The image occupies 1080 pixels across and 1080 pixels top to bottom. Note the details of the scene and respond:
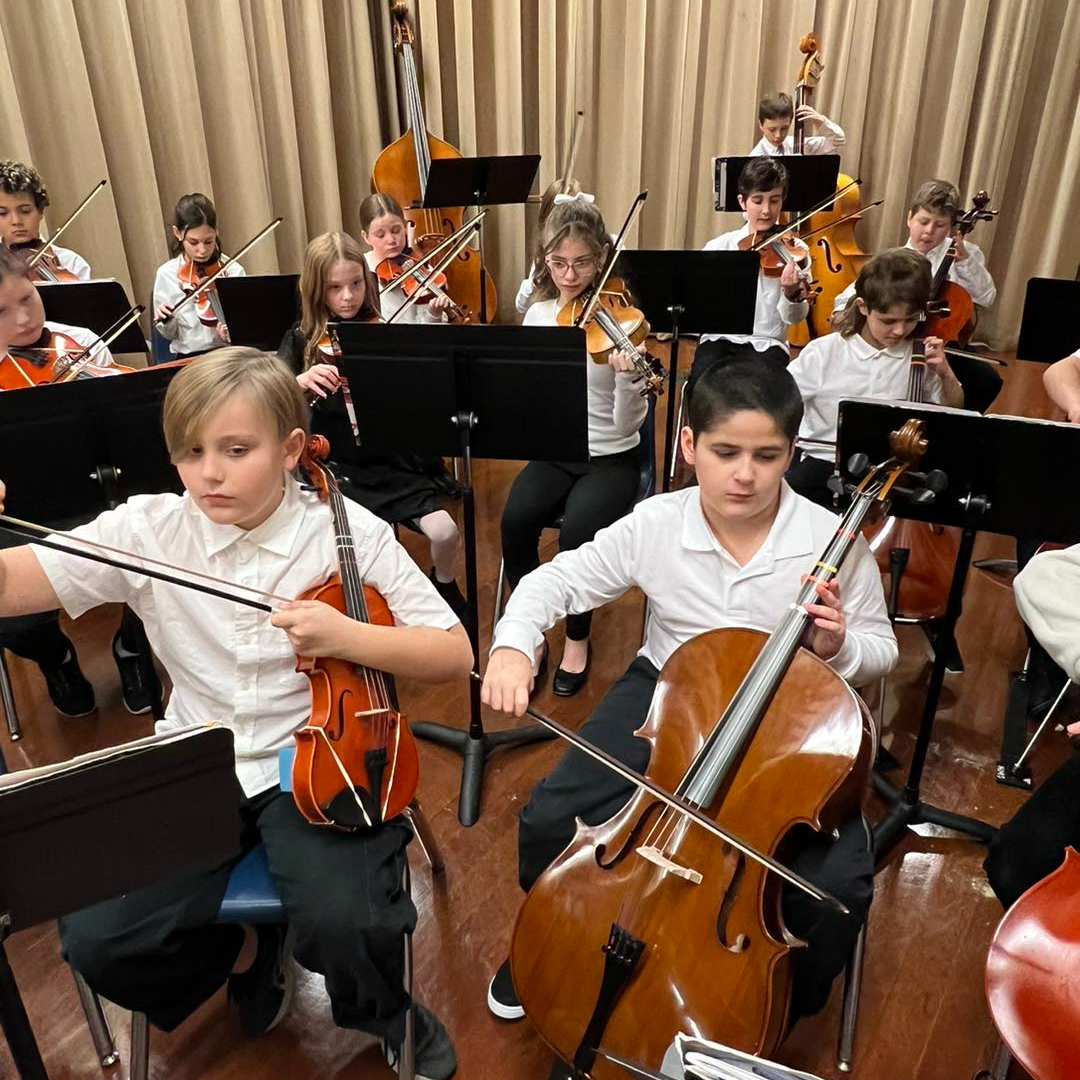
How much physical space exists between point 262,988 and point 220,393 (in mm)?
1041

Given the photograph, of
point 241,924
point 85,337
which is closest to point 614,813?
point 241,924

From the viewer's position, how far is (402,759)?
1.42m

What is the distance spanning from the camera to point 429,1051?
154 cm

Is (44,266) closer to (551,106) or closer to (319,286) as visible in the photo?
(319,286)

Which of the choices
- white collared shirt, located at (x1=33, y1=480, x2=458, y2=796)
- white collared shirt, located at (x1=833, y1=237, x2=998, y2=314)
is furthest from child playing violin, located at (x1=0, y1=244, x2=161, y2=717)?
white collared shirt, located at (x1=833, y1=237, x2=998, y2=314)

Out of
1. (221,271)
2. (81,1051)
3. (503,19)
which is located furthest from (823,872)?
(503,19)

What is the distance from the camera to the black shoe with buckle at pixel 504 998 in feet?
5.29

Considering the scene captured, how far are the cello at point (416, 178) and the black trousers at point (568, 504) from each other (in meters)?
1.89

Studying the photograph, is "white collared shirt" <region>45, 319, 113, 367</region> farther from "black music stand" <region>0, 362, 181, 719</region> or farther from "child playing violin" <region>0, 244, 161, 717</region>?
"black music stand" <region>0, 362, 181, 719</region>

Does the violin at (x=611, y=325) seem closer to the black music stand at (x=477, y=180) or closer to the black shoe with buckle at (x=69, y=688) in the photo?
the black music stand at (x=477, y=180)

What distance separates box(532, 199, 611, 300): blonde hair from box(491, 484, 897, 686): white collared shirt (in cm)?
115

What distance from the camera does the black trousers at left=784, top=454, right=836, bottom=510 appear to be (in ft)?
8.63

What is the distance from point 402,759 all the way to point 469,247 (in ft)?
12.0

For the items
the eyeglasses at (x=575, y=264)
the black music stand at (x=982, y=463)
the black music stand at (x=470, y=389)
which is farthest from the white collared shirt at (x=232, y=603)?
the eyeglasses at (x=575, y=264)
